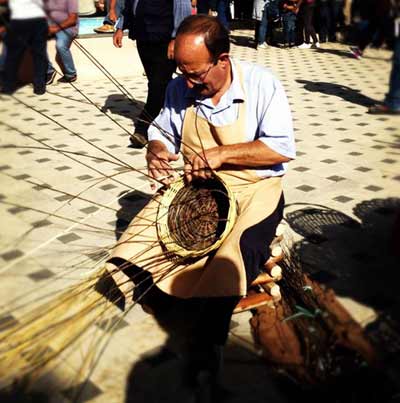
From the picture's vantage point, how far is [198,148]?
6.27ft

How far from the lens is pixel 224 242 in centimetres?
173

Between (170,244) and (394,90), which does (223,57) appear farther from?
(394,90)

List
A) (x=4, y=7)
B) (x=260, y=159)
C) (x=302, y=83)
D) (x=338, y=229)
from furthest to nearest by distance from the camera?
(x=302, y=83), (x=338, y=229), (x=260, y=159), (x=4, y=7)

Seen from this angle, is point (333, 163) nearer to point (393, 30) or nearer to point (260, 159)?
point (260, 159)

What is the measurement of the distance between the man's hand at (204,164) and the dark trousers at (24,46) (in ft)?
2.89

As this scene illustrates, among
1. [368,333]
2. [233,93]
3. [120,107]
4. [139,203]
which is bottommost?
[120,107]

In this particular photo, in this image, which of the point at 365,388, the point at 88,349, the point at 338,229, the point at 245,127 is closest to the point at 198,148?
the point at 245,127

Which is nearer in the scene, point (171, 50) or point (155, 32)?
point (171, 50)

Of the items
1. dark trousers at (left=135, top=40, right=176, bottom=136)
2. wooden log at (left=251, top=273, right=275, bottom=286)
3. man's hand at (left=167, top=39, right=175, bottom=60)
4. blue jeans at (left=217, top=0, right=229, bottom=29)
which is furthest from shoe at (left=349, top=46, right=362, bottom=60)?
blue jeans at (left=217, top=0, right=229, bottom=29)

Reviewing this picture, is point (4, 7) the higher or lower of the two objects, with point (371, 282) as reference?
higher

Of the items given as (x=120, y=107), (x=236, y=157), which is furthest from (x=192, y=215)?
(x=120, y=107)

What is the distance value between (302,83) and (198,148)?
566 cm

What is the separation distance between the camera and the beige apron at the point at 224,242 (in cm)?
166

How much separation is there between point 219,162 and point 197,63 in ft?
1.07
